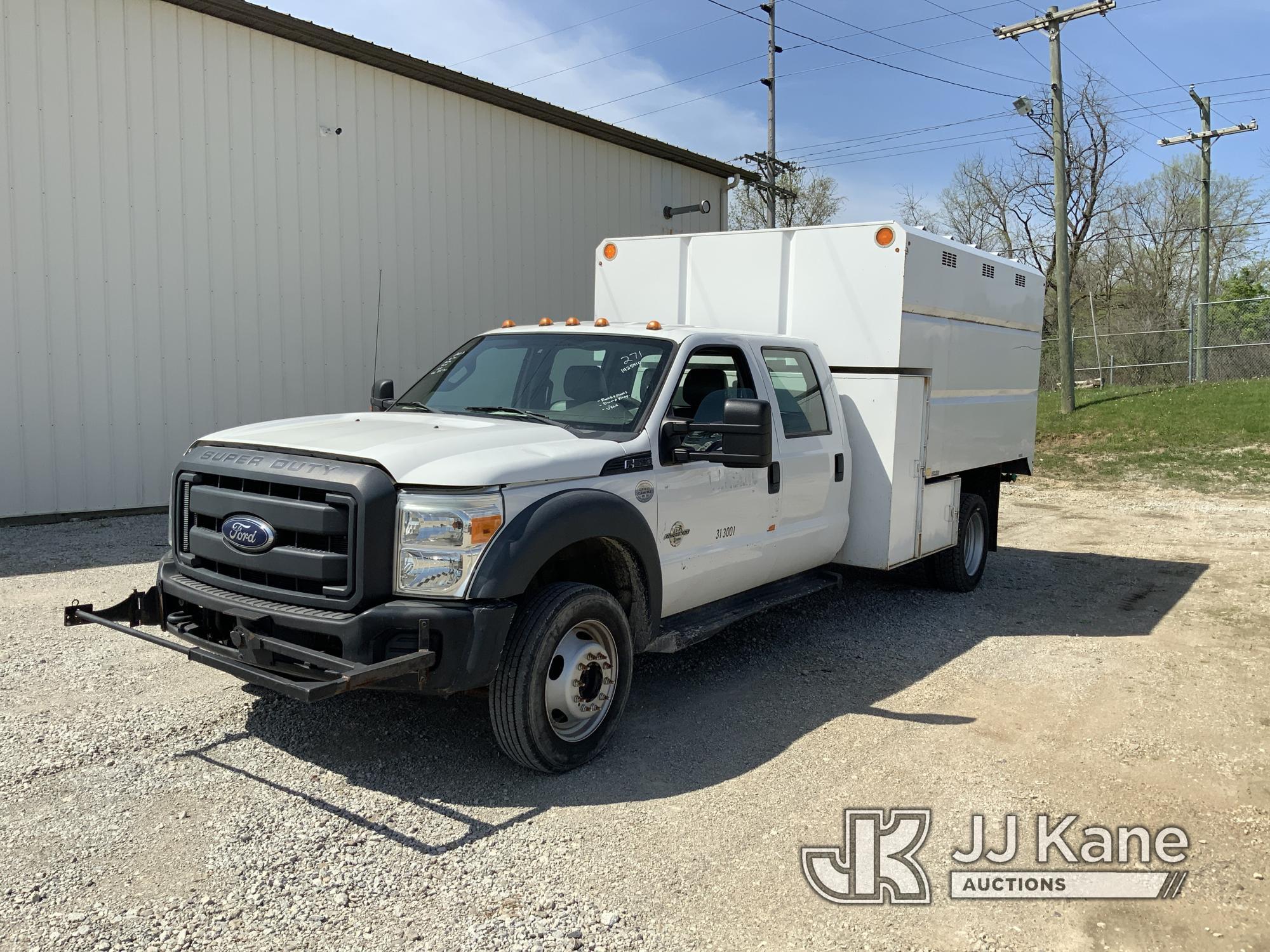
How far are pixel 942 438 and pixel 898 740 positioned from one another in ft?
10.3

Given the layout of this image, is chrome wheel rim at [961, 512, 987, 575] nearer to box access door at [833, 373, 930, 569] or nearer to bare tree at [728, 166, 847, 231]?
box access door at [833, 373, 930, 569]

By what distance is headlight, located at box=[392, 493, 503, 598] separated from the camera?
4.03m

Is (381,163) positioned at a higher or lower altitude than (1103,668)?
higher

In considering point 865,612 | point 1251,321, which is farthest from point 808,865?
point 1251,321

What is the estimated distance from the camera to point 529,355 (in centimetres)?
571

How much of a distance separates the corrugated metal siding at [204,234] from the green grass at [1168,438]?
9827 millimetres

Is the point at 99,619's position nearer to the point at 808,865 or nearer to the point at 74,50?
the point at 808,865

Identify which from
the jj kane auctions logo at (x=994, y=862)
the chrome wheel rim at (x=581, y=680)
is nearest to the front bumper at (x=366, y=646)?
the chrome wheel rim at (x=581, y=680)

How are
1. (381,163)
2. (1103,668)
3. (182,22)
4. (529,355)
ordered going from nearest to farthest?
(529,355) → (1103,668) → (182,22) → (381,163)

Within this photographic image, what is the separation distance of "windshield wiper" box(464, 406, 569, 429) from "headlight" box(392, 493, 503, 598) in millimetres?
1088

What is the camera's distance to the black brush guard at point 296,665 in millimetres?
3738

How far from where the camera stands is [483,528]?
406 cm

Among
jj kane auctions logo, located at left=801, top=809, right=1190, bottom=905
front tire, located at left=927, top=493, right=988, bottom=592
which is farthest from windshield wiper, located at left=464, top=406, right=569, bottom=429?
front tire, located at left=927, top=493, right=988, bottom=592

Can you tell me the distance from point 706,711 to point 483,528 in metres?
1.99
